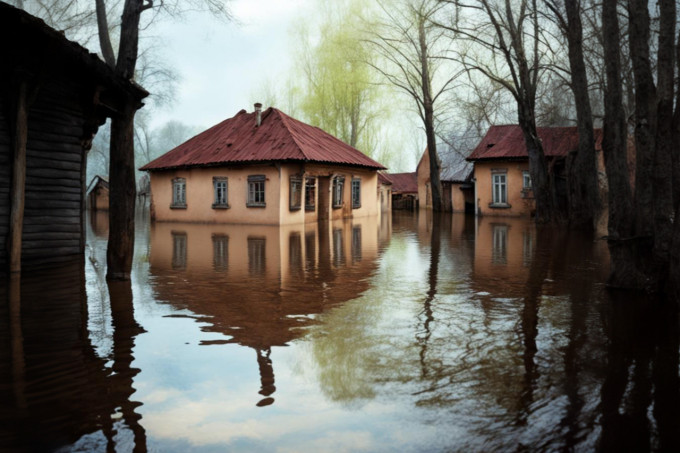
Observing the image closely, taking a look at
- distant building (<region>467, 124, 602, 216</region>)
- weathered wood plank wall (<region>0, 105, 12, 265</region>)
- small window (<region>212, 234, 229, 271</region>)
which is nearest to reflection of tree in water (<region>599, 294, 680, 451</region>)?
small window (<region>212, 234, 229, 271</region>)

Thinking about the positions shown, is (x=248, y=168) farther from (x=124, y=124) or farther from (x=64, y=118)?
(x=124, y=124)

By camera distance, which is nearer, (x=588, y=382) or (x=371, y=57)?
(x=588, y=382)

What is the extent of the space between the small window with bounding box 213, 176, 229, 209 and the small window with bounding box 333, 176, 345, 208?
5272 millimetres

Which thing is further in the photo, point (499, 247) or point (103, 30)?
point (103, 30)

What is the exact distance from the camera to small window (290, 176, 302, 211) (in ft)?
77.3

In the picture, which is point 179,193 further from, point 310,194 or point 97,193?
point 97,193

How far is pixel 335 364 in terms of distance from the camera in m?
4.77

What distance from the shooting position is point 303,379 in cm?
441

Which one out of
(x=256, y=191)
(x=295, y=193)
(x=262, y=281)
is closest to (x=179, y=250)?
(x=262, y=281)

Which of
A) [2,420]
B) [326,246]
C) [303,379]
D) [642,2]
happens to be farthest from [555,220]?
[2,420]

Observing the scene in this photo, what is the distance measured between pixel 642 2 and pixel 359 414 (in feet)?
23.6

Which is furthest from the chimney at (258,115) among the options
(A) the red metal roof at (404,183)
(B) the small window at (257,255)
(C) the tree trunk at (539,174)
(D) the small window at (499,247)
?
(A) the red metal roof at (404,183)

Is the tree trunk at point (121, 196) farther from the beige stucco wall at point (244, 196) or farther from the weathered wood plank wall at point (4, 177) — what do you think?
the beige stucco wall at point (244, 196)

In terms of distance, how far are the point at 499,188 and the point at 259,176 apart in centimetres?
1396
